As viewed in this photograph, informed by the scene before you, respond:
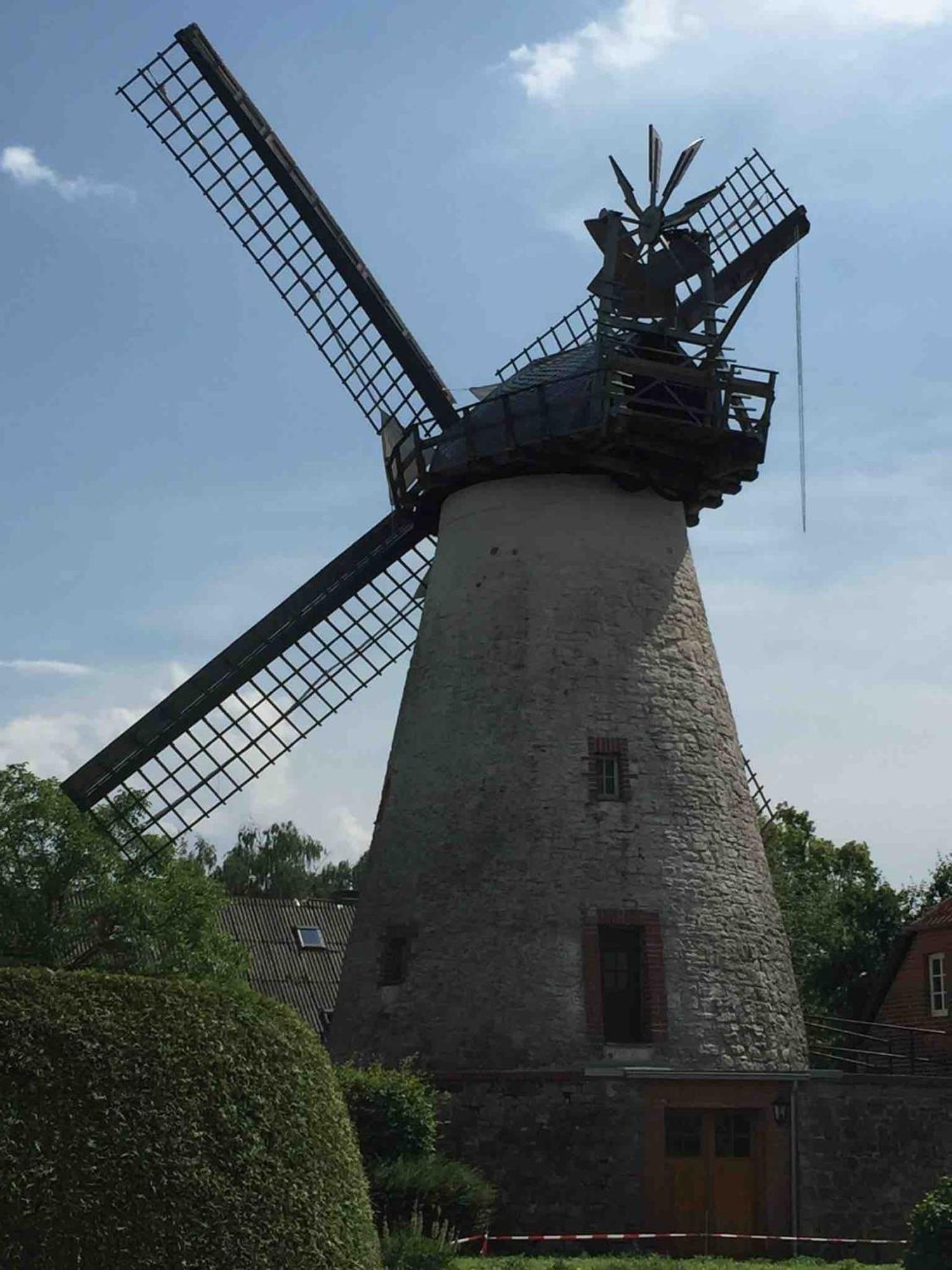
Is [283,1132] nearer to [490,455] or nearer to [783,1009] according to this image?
[783,1009]

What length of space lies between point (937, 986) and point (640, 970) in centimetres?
1030

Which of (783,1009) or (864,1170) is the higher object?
(783,1009)

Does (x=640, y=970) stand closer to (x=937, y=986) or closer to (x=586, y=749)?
(x=586, y=749)

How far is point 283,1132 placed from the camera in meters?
12.3

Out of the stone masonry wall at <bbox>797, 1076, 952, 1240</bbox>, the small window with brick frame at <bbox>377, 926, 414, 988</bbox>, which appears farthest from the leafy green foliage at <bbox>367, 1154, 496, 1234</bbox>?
the stone masonry wall at <bbox>797, 1076, 952, 1240</bbox>

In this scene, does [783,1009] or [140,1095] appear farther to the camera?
[783,1009]

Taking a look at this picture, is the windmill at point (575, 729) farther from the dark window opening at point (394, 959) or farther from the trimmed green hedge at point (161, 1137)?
the trimmed green hedge at point (161, 1137)

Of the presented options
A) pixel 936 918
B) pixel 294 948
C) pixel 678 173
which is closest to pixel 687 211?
pixel 678 173

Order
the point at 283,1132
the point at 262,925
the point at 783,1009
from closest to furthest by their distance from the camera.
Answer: the point at 283,1132 < the point at 783,1009 < the point at 262,925

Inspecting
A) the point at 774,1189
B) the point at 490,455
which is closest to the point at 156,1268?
the point at 774,1189

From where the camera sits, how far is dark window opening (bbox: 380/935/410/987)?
24141mm

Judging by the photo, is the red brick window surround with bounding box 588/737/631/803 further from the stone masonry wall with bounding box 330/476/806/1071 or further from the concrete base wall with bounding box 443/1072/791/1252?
the concrete base wall with bounding box 443/1072/791/1252

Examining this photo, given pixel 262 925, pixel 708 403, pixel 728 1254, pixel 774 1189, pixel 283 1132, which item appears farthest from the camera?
Answer: pixel 262 925

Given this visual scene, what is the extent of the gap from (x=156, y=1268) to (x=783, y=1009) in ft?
48.2
